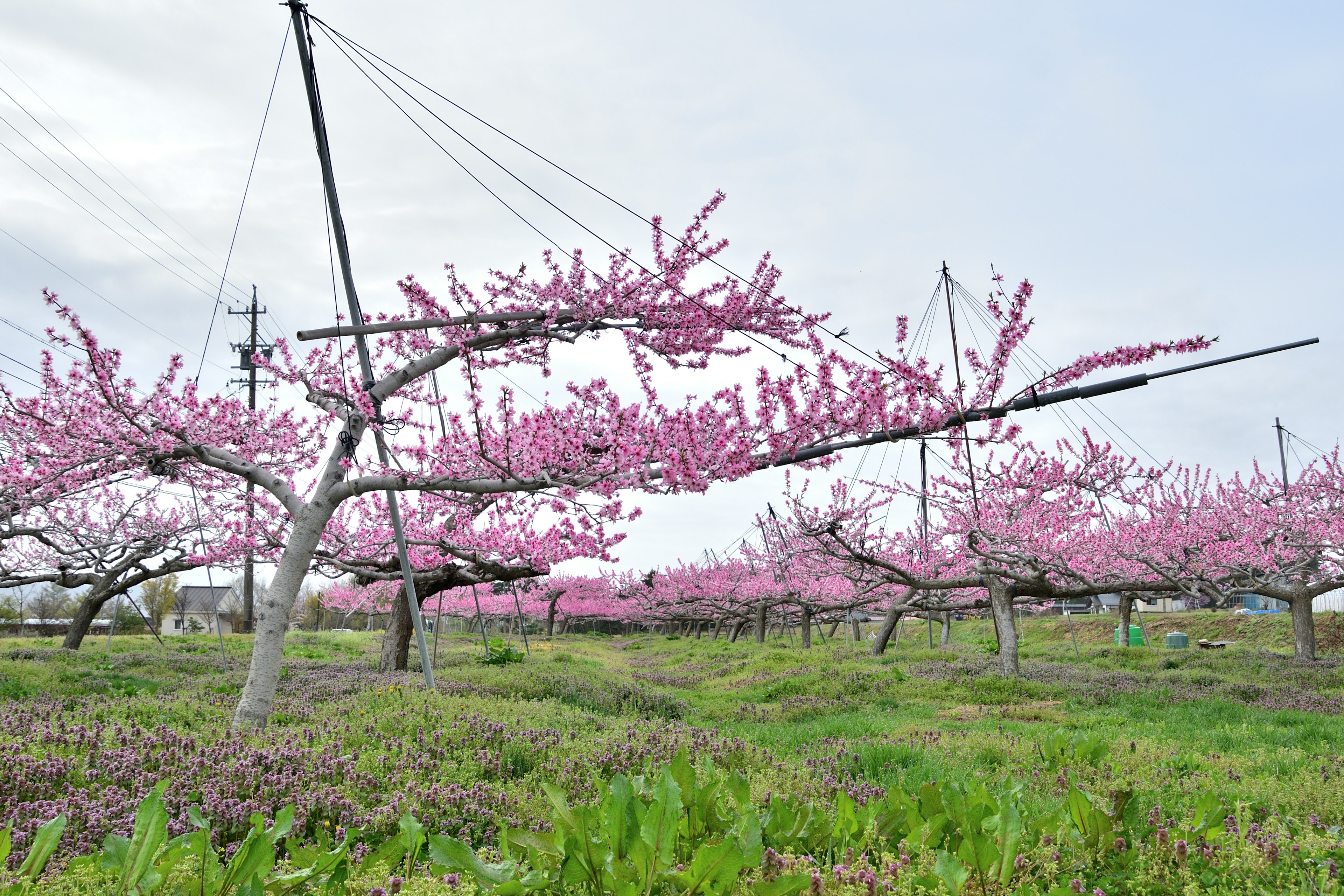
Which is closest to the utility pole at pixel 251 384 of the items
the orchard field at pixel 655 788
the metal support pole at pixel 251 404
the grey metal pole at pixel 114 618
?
the metal support pole at pixel 251 404

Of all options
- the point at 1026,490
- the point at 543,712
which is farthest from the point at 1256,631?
the point at 543,712

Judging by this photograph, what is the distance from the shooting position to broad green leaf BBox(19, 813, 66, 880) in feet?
8.07

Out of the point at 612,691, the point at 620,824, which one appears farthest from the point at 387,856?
the point at 612,691

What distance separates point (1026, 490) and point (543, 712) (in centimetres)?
1496

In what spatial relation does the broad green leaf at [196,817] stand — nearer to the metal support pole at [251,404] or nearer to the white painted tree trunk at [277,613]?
the white painted tree trunk at [277,613]

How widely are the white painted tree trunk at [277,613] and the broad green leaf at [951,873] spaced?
700 centimetres

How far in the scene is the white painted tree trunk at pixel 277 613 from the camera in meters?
7.43

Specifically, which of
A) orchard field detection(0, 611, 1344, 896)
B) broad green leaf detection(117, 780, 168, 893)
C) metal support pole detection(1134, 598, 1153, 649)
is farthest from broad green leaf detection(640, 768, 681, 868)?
metal support pole detection(1134, 598, 1153, 649)

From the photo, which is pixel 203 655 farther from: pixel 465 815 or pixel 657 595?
pixel 657 595

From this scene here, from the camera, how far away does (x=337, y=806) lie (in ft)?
13.3

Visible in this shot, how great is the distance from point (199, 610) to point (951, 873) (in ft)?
300

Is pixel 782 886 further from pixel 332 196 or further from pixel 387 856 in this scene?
pixel 332 196

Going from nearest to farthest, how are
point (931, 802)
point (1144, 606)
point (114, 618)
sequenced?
point (931, 802) → point (114, 618) → point (1144, 606)

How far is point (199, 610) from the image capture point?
7638 cm
